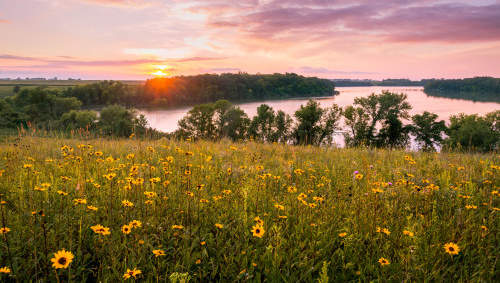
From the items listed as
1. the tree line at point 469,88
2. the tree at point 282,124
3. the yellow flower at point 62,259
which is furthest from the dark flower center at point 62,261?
the tree line at point 469,88

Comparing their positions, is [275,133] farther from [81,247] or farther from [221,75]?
[221,75]

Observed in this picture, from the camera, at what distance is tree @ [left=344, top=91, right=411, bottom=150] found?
45531 millimetres

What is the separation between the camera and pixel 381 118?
Result: 4650 centimetres

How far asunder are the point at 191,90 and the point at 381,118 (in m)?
87.7

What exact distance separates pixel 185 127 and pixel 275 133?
63.3ft

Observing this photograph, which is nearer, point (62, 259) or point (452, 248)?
point (62, 259)

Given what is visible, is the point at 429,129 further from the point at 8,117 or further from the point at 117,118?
the point at 8,117

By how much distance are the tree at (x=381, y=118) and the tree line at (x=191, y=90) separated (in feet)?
249

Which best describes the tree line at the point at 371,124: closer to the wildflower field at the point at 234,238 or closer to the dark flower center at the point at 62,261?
the wildflower field at the point at 234,238

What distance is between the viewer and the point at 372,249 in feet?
8.31

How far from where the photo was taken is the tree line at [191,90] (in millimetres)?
98250

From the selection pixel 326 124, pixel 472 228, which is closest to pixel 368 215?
pixel 472 228

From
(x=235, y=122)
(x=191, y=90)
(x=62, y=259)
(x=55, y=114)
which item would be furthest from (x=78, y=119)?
(x=62, y=259)

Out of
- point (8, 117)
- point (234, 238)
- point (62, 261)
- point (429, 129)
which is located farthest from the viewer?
point (8, 117)
